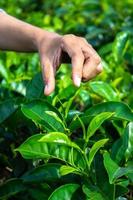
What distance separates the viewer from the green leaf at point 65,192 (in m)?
1.46

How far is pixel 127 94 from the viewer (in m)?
2.10

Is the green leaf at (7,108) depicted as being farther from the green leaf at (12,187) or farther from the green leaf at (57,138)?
the green leaf at (57,138)

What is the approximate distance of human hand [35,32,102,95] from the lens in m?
1.36

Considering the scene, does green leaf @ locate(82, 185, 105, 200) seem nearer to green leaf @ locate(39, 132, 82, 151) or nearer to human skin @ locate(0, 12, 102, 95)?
green leaf @ locate(39, 132, 82, 151)

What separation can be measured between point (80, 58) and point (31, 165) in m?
0.48

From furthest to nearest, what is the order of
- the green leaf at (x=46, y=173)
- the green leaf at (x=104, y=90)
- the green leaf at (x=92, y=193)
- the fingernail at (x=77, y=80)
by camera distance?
the green leaf at (x=104, y=90), the green leaf at (x=46, y=173), the green leaf at (x=92, y=193), the fingernail at (x=77, y=80)

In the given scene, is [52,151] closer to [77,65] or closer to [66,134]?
[66,134]

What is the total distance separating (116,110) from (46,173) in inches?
10.8

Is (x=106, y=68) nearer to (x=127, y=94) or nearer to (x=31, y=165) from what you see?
(x=127, y=94)

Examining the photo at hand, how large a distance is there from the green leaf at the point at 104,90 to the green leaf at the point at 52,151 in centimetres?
39

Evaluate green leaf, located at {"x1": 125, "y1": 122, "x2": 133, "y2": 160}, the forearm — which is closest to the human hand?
the forearm

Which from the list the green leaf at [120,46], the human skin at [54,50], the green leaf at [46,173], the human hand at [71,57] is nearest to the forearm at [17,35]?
the human skin at [54,50]

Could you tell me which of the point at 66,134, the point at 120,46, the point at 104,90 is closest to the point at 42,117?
the point at 66,134

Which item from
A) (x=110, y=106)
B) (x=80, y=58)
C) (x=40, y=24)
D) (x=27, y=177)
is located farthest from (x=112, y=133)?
(x=40, y=24)
